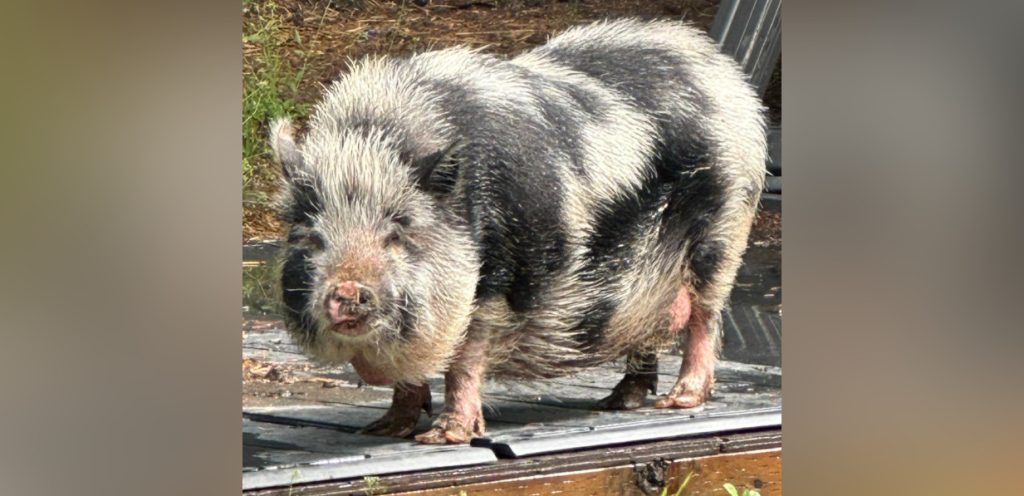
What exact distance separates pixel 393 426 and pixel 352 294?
49cm

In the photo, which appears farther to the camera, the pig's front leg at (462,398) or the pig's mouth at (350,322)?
the pig's front leg at (462,398)

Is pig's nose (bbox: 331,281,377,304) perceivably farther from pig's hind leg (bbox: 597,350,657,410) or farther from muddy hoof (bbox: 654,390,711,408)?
muddy hoof (bbox: 654,390,711,408)

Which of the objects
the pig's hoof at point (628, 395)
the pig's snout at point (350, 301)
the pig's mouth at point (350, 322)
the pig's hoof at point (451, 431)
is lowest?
the pig's hoof at point (451, 431)

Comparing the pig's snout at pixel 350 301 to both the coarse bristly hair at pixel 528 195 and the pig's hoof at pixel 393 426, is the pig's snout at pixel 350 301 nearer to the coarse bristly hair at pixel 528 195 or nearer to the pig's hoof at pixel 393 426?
the coarse bristly hair at pixel 528 195

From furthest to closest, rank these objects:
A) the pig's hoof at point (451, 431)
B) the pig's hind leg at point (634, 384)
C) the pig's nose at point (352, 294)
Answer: the pig's hind leg at point (634, 384)
the pig's hoof at point (451, 431)
the pig's nose at point (352, 294)

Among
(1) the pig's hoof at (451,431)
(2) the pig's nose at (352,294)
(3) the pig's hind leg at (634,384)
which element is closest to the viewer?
(2) the pig's nose at (352,294)

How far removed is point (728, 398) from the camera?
507cm

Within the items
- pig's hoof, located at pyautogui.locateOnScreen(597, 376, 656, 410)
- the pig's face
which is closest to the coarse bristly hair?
the pig's face

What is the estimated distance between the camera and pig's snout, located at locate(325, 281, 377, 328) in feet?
14.6

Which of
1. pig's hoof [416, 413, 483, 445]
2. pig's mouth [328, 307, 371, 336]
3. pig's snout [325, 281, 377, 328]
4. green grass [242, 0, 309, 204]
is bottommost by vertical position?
pig's hoof [416, 413, 483, 445]

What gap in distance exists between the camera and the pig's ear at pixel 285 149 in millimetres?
4520

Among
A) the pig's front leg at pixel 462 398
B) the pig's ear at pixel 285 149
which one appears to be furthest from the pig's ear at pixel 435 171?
the pig's front leg at pixel 462 398
